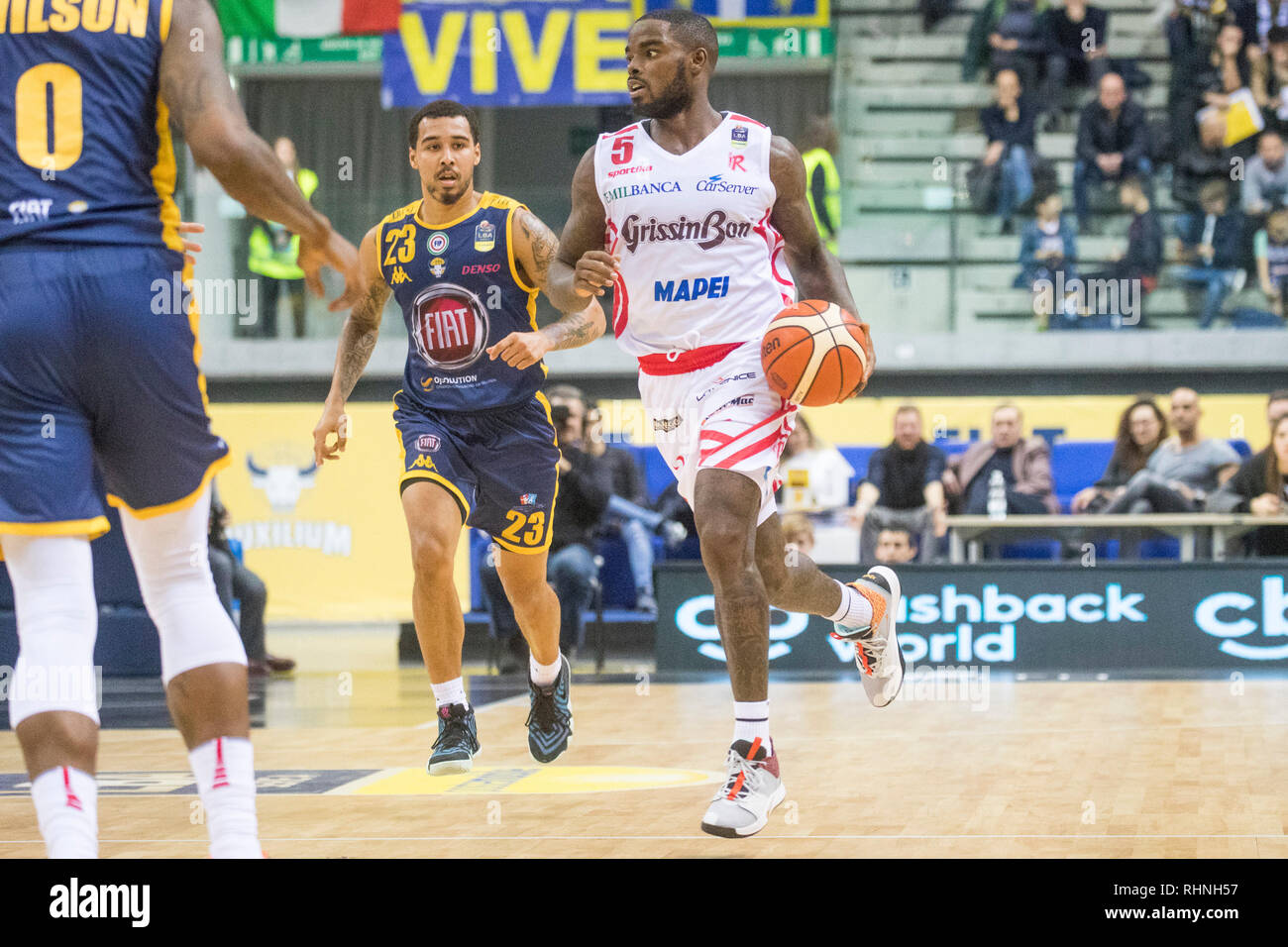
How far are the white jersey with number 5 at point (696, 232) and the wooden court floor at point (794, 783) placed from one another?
1.53 metres

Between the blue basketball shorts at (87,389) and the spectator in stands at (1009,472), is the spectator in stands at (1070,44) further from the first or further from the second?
the blue basketball shorts at (87,389)

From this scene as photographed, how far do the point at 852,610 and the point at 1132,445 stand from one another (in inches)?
255

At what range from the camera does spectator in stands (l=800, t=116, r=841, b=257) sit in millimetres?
15188

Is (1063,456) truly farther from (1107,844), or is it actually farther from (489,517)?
(1107,844)

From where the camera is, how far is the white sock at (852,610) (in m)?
5.71

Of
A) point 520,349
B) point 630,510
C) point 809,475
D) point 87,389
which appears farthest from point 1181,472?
point 87,389

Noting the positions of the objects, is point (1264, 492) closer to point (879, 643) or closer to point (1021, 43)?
point (879, 643)

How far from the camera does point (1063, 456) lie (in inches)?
535

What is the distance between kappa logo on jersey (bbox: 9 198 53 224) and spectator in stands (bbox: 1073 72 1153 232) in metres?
14.1

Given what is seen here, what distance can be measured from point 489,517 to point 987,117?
40.4 feet

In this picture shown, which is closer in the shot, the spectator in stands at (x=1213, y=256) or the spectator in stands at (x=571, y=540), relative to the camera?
the spectator in stands at (x=571, y=540)

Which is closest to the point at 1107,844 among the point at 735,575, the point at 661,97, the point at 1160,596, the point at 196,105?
the point at 735,575

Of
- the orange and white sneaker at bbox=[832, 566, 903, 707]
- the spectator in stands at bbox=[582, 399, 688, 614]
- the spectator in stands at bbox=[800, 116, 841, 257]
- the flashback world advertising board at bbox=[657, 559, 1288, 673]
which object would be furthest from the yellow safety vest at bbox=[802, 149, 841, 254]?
the orange and white sneaker at bbox=[832, 566, 903, 707]

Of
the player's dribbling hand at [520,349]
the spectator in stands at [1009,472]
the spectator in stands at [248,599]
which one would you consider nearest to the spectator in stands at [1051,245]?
the spectator in stands at [1009,472]
